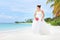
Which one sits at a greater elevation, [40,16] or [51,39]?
[40,16]

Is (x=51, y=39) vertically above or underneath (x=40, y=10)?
underneath

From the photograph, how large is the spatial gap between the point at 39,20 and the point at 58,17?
987cm

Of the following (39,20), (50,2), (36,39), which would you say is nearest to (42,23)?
(39,20)

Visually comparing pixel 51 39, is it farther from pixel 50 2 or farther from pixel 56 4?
pixel 50 2

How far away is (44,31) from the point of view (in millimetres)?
7199

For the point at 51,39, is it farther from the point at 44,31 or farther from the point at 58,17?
the point at 58,17

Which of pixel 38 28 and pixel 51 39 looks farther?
pixel 38 28

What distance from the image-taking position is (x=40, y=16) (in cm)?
741

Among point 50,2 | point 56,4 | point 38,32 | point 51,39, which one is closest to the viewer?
point 51,39

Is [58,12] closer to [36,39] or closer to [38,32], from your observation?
[38,32]

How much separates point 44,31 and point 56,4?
26.6 feet

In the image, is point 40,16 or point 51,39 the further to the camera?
point 40,16

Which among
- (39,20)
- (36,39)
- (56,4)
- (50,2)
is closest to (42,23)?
(39,20)

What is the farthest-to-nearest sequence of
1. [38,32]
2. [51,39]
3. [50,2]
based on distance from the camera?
1. [50,2]
2. [38,32]
3. [51,39]
